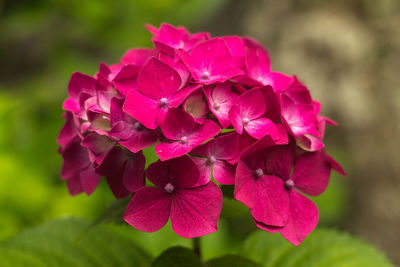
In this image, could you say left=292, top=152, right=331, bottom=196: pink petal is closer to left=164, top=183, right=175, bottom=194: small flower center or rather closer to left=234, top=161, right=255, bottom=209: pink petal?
left=234, top=161, right=255, bottom=209: pink petal

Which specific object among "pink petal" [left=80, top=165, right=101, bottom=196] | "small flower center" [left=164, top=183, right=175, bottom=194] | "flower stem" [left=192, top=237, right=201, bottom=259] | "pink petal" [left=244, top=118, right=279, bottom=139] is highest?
"pink petal" [left=244, top=118, right=279, bottom=139]

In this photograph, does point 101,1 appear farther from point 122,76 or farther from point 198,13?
point 122,76

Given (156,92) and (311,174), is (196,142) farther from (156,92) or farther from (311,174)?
(311,174)

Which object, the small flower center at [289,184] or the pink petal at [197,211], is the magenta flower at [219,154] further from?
the small flower center at [289,184]

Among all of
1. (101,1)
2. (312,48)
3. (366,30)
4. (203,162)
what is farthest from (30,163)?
(366,30)

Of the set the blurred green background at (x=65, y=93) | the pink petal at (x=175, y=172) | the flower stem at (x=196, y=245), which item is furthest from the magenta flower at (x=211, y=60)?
the blurred green background at (x=65, y=93)

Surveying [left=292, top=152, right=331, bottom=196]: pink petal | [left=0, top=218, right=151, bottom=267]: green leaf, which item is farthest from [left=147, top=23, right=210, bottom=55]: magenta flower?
[left=0, top=218, right=151, bottom=267]: green leaf

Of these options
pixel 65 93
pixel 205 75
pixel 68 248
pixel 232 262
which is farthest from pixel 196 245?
pixel 65 93
